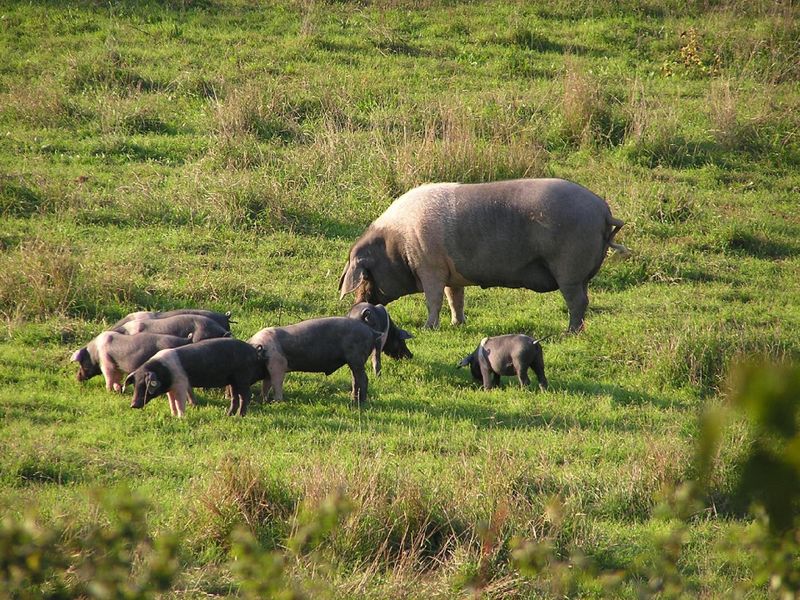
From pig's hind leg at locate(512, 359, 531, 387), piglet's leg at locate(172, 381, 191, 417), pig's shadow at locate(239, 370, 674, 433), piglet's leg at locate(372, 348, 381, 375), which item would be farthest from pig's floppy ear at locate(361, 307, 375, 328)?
piglet's leg at locate(172, 381, 191, 417)

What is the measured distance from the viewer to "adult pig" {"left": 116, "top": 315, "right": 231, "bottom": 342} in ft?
30.3

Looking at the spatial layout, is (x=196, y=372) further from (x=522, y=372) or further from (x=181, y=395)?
(x=522, y=372)

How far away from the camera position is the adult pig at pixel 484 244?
35.6 feet

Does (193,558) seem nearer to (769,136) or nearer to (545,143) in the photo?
(545,143)

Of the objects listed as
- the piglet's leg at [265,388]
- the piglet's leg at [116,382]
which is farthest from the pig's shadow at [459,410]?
the piglet's leg at [116,382]

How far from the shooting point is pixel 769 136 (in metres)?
16.2

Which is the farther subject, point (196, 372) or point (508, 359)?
point (508, 359)

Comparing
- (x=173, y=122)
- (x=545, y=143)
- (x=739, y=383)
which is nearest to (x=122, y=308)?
(x=173, y=122)

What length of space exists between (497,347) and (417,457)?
1.93 m

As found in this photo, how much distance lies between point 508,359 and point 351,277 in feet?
8.72

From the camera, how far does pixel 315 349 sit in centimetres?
902

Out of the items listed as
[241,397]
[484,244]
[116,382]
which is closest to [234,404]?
[241,397]

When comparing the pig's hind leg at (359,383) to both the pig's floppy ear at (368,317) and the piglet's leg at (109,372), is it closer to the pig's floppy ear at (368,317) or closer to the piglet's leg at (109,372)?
the pig's floppy ear at (368,317)

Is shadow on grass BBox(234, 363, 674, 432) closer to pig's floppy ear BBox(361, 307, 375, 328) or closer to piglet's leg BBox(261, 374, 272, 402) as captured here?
piglet's leg BBox(261, 374, 272, 402)
